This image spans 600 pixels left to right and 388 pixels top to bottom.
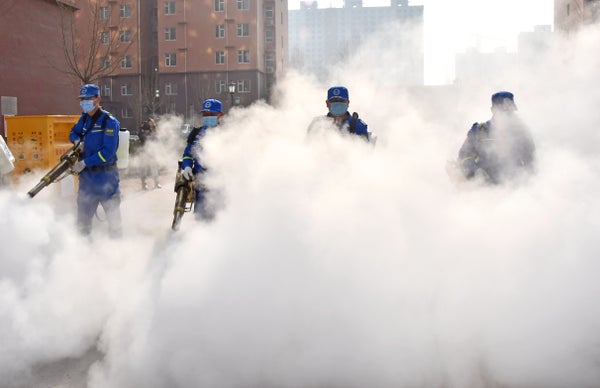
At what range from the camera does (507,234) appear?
12.5 feet

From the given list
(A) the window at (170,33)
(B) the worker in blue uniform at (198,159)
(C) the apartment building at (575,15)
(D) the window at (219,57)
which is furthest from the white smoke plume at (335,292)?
(A) the window at (170,33)

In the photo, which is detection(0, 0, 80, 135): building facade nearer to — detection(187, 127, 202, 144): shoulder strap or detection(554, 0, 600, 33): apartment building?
detection(187, 127, 202, 144): shoulder strap

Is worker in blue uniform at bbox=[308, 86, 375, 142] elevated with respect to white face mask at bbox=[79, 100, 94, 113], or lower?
lower

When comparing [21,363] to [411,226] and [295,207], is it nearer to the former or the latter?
[295,207]

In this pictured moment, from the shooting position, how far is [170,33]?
5128 centimetres

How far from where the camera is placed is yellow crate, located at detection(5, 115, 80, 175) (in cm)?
1096

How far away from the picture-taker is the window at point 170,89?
167 feet

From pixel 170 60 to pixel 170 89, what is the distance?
7.99 feet

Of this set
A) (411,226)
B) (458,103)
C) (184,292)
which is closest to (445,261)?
(411,226)

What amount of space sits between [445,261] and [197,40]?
49.5 m

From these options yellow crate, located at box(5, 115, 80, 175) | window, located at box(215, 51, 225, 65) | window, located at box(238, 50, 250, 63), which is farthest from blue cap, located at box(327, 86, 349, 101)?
window, located at box(215, 51, 225, 65)

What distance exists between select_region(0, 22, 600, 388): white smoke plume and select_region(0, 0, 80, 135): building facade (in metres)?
13.0

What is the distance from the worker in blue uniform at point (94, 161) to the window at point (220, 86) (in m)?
44.2

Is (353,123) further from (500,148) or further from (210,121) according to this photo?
(210,121)
